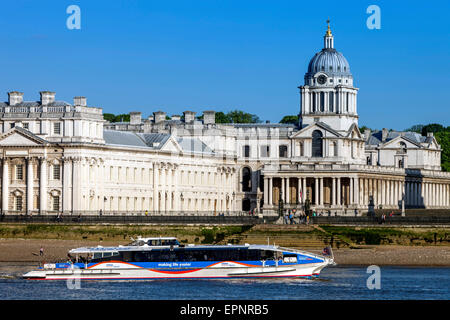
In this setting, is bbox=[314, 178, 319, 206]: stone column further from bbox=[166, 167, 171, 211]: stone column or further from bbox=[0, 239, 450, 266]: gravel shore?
bbox=[0, 239, 450, 266]: gravel shore

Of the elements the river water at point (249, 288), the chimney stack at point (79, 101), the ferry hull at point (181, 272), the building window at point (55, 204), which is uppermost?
the chimney stack at point (79, 101)

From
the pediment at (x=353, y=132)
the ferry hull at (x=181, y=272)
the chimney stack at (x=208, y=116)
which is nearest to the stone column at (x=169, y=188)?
the chimney stack at (x=208, y=116)

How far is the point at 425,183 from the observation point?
183375 mm

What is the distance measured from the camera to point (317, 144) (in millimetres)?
167750

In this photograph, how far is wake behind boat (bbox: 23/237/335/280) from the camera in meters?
84.2

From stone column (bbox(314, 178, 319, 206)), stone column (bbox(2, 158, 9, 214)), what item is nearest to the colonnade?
stone column (bbox(314, 178, 319, 206))

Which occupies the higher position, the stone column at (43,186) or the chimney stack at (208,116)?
the chimney stack at (208,116)

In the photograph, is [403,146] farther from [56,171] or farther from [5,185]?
[5,185]


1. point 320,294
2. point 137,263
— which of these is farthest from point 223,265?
point 320,294

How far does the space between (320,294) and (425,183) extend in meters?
112

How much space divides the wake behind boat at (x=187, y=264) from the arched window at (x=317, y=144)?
8250cm

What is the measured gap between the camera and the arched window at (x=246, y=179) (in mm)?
169000

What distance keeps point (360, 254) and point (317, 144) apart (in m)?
68.7

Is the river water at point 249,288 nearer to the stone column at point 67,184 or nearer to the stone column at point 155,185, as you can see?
the stone column at point 67,184
